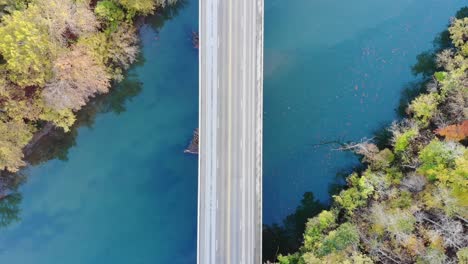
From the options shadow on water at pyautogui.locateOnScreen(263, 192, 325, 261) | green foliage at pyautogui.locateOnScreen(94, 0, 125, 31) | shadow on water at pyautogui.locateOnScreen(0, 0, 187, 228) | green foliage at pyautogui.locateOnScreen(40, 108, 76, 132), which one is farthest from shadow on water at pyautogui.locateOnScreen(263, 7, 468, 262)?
green foliage at pyautogui.locateOnScreen(94, 0, 125, 31)

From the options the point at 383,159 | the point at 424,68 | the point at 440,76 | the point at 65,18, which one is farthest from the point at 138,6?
the point at 440,76

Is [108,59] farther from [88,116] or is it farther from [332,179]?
[332,179]

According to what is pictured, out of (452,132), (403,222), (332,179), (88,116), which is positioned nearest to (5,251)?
(88,116)

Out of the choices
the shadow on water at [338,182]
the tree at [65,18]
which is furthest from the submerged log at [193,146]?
the tree at [65,18]

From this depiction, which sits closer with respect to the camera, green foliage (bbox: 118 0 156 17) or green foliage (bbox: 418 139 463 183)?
green foliage (bbox: 418 139 463 183)

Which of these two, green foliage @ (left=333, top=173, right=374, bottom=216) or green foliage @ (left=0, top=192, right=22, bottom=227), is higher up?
green foliage @ (left=0, top=192, right=22, bottom=227)

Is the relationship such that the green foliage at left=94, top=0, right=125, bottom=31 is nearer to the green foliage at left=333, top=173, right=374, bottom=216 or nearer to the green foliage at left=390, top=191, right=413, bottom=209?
the green foliage at left=333, top=173, right=374, bottom=216

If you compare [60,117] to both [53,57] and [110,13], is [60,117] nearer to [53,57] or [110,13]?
[53,57]
